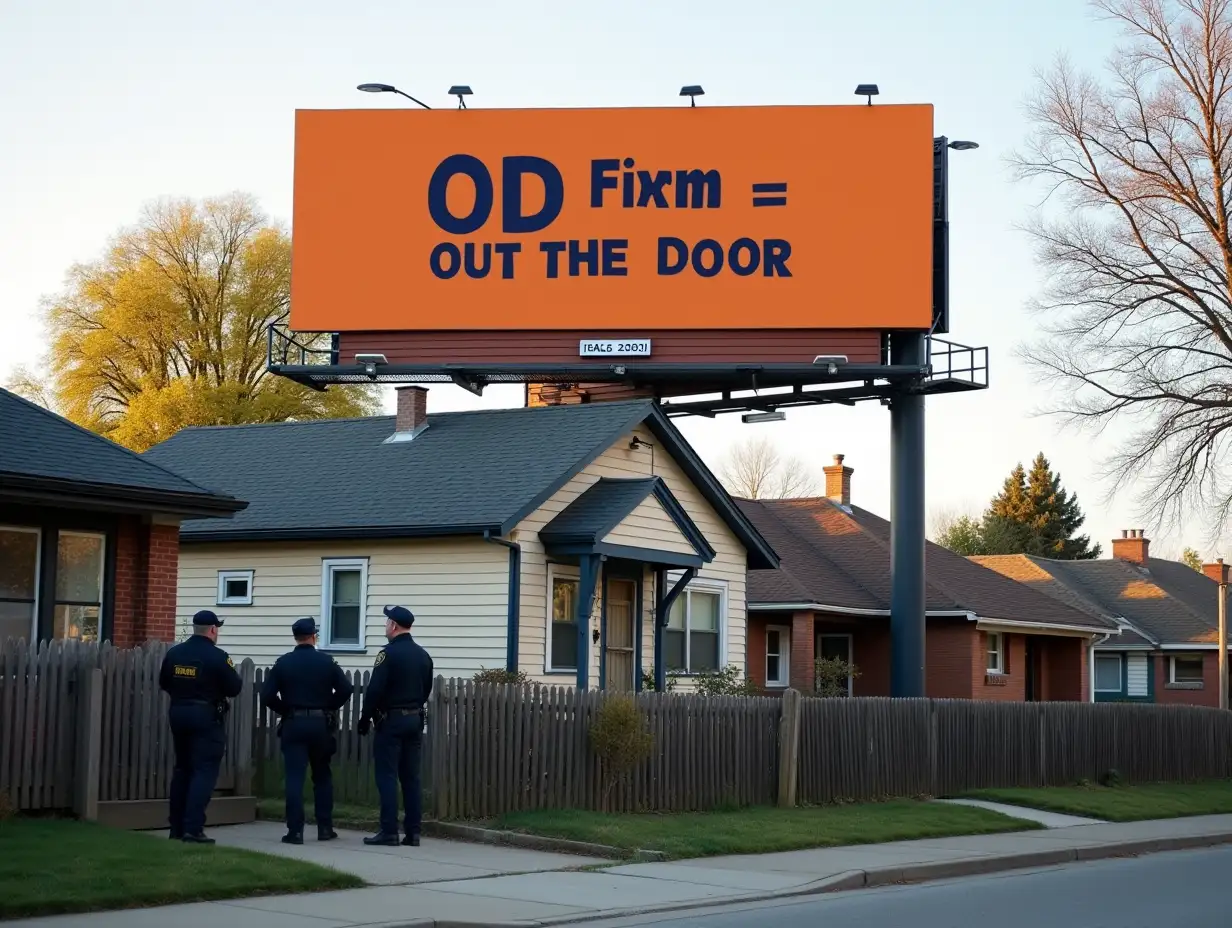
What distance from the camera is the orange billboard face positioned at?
34281 mm

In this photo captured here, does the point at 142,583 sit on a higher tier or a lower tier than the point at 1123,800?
higher

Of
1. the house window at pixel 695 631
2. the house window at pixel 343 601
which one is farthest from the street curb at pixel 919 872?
the house window at pixel 343 601

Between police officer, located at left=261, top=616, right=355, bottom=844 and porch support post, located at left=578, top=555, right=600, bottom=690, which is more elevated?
porch support post, located at left=578, top=555, right=600, bottom=690

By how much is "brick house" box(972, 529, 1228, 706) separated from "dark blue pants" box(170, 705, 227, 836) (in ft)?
132

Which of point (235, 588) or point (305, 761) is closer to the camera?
point (305, 761)

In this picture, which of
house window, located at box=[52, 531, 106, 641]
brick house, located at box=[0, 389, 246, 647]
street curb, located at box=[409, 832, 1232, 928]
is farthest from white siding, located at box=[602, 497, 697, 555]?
street curb, located at box=[409, 832, 1232, 928]

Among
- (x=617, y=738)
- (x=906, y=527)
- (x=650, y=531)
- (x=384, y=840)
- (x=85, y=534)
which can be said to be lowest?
(x=384, y=840)

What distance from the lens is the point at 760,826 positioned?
18141 mm

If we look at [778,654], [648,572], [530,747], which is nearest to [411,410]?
[648,572]

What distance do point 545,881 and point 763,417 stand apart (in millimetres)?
22981

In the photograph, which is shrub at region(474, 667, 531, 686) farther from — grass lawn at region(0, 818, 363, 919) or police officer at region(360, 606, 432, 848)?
grass lawn at region(0, 818, 363, 919)

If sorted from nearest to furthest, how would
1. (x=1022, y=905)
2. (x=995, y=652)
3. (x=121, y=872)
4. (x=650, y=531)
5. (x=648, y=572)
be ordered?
1. (x=121, y=872)
2. (x=1022, y=905)
3. (x=650, y=531)
4. (x=648, y=572)
5. (x=995, y=652)

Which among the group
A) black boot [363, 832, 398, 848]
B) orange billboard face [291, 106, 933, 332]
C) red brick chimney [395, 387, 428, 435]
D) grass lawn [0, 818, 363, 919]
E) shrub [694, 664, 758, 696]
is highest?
orange billboard face [291, 106, 933, 332]

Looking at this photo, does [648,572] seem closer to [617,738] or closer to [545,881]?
[617,738]
